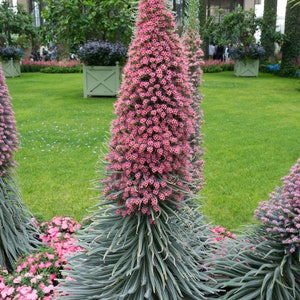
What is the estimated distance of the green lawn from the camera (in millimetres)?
5129

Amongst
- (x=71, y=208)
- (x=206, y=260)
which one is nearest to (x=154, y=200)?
(x=206, y=260)

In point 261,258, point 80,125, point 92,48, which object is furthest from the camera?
point 92,48

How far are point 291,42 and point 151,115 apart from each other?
2083 centimetres

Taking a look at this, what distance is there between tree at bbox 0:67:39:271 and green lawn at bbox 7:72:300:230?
0.76m

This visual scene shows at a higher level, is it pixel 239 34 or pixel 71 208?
pixel 239 34

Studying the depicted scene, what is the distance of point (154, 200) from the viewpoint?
2.15 metres

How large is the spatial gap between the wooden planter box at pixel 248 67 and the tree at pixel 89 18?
29.4ft

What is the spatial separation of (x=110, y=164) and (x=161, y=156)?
0.36 m

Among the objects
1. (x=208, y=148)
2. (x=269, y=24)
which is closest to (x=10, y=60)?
(x=269, y=24)

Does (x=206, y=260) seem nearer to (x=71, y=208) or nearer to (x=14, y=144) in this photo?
(x=14, y=144)

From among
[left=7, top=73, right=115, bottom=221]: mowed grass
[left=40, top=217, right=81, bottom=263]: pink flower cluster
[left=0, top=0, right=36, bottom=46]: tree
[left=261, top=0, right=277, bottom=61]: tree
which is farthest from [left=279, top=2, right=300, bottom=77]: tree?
[left=40, top=217, right=81, bottom=263]: pink flower cluster

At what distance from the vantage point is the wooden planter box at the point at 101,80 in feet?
43.0

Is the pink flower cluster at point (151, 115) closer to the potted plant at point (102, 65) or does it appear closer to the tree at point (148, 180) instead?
the tree at point (148, 180)

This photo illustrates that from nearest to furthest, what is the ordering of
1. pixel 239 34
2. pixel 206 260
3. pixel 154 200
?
pixel 154 200, pixel 206 260, pixel 239 34
